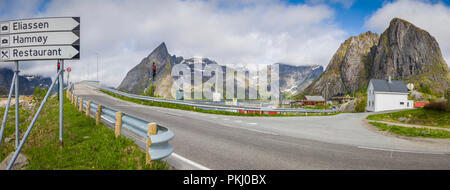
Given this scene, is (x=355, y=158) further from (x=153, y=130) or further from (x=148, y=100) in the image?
(x=148, y=100)

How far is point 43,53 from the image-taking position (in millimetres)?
6199

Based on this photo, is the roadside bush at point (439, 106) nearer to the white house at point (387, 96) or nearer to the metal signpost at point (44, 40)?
the white house at point (387, 96)

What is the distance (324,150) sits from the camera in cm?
673

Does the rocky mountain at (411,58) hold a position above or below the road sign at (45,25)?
above

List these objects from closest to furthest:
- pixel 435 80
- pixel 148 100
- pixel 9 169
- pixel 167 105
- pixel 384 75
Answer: pixel 9 169
pixel 167 105
pixel 148 100
pixel 435 80
pixel 384 75

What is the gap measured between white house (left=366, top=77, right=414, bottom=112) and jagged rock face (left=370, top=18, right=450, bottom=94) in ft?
431

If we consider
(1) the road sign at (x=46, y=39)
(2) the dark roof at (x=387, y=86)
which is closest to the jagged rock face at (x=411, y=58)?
(2) the dark roof at (x=387, y=86)

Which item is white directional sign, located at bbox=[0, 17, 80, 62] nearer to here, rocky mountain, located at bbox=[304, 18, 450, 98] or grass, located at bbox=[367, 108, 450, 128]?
grass, located at bbox=[367, 108, 450, 128]

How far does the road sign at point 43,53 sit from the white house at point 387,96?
6184 cm

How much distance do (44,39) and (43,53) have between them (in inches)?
16.6

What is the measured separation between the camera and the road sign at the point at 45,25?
620 centimetres

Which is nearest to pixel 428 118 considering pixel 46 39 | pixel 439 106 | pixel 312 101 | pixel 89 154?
pixel 439 106
